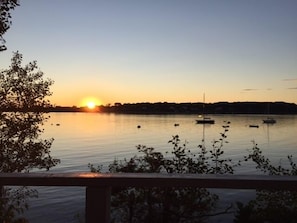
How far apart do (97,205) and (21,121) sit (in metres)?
9.07

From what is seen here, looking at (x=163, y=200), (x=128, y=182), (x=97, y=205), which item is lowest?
(x=163, y=200)

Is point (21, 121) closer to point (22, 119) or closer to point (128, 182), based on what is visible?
point (22, 119)

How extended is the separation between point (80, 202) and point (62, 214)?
276 centimetres

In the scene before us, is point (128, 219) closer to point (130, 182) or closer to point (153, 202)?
point (153, 202)

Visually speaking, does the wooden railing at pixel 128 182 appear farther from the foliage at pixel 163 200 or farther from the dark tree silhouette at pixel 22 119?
the dark tree silhouette at pixel 22 119

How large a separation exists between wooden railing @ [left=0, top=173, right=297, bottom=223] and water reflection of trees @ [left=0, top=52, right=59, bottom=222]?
8.02 metres

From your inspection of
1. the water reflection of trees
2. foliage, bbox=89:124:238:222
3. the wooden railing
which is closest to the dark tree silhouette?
the water reflection of trees

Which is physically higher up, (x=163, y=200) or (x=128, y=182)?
(x=128, y=182)

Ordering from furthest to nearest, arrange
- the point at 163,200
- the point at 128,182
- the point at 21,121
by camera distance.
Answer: the point at 21,121
the point at 163,200
the point at 128,182

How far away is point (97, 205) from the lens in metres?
2.64

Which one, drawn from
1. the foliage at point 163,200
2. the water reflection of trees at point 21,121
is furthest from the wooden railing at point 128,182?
the water reflection of trees at point 21,121

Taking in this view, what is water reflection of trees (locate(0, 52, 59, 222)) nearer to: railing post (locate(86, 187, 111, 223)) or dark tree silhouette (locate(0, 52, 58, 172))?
dark tree silhouette (locate(0, 52, 58, 172))

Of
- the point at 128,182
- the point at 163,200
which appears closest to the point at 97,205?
the point at 128,182

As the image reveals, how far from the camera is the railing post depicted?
264 cm
